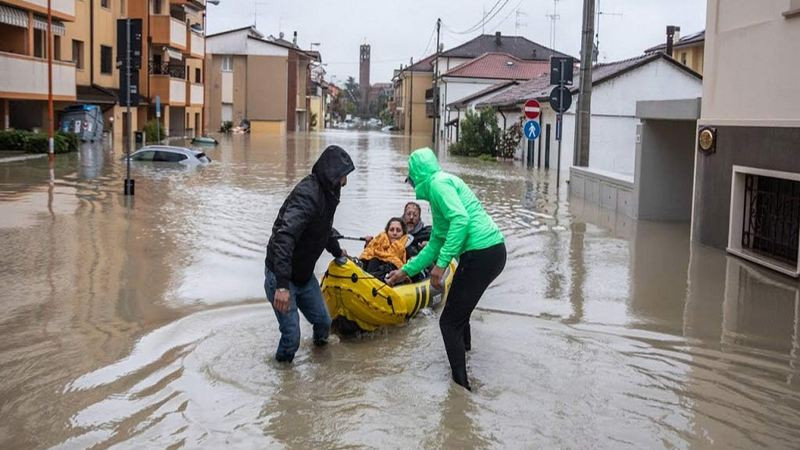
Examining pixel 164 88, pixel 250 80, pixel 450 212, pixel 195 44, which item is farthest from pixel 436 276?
pixel 250 80

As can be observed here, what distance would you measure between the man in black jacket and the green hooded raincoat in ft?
1.97

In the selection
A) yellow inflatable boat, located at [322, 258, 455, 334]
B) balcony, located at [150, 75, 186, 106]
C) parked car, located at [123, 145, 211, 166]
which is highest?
balcony, located at [150, 75, 186, 106]

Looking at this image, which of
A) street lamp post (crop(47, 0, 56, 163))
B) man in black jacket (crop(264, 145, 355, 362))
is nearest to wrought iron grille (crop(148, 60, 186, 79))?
street lamp post (crop(47, 0, 56, 163))

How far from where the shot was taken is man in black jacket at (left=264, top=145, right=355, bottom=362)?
21.4 ft

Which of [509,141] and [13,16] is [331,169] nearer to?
[13,16]

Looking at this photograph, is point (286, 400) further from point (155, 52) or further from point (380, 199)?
point (155, 52)

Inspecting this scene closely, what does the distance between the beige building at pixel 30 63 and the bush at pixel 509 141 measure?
18.1 metres

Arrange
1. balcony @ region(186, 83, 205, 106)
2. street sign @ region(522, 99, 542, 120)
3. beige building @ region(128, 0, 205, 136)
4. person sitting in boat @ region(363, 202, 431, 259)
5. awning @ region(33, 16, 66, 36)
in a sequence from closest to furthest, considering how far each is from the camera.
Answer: person sitting in boat @ region(363, 202, 431, 259) < street sign @ region(522, 99, 542, 120) < awning @ region(33, 16, 66, 36) < beige building @ region(128, 0, 205, 136) < balcony @ region(186, 83, 205, 106)

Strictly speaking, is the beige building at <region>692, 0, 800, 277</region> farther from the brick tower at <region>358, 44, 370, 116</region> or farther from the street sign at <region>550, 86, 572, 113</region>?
the brick tower at <region>358, 44, 370, 116</region>

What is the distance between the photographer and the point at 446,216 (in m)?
6.45

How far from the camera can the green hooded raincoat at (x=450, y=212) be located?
6395 mm

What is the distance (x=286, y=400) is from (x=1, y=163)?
22.5 metres

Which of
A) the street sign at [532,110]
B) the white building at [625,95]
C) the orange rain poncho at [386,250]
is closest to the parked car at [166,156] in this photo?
the street sign at [532,110]

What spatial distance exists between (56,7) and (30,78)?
13.9ft
